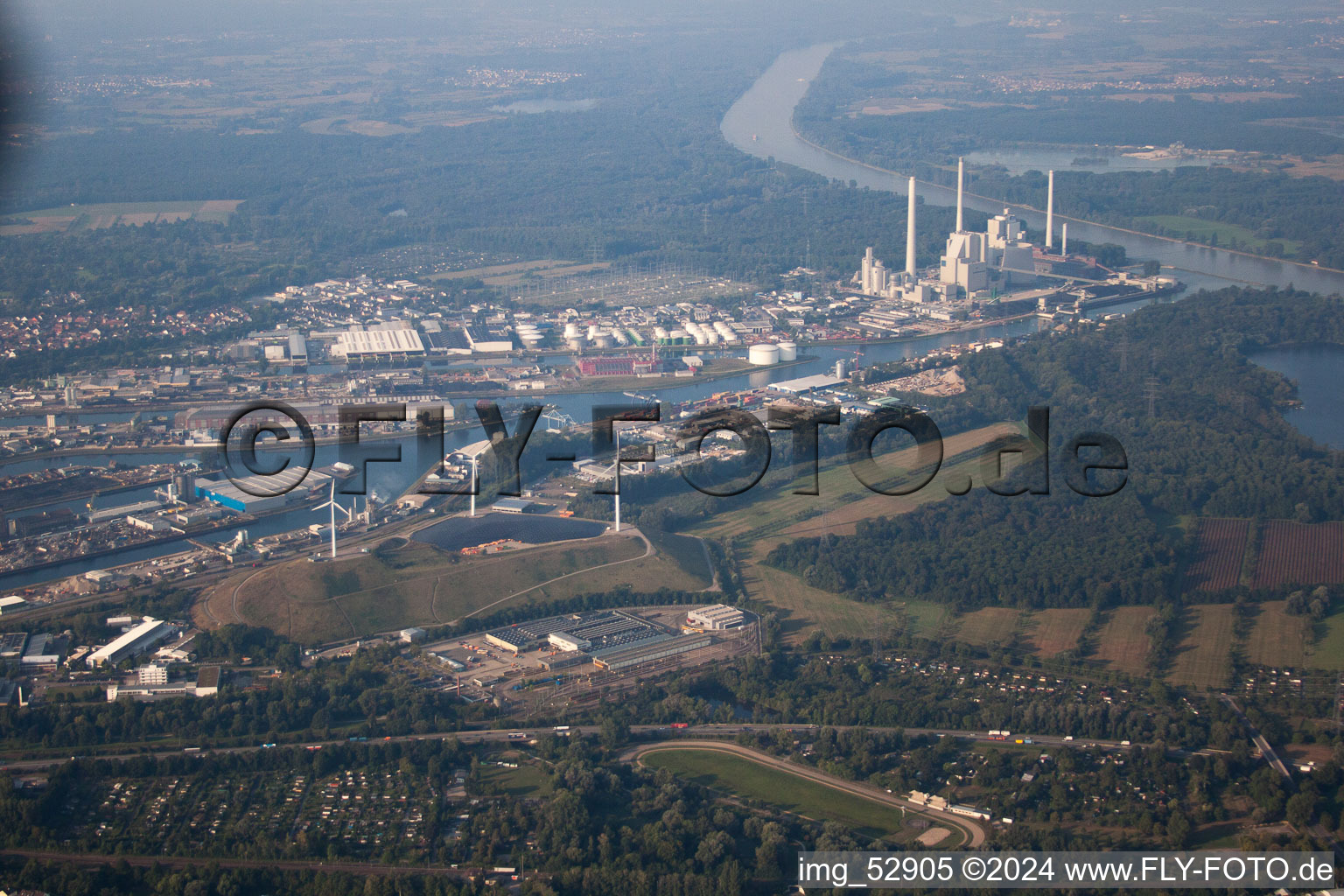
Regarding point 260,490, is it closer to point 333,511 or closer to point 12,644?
point 333,511

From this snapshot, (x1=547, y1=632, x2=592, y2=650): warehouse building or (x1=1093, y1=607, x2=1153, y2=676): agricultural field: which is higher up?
(x1=547, y1=632, x2=592, y2=650): warehouse building

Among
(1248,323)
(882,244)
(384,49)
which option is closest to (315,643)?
(1248,323)

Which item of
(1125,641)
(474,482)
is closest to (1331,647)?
(1125,641)

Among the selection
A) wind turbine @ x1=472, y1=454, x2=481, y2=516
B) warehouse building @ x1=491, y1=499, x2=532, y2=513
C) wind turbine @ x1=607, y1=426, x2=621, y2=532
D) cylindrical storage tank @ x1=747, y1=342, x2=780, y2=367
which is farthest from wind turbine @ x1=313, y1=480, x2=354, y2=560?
cylindrical storage tank @ x1=747, y1=342, x2=780, y2=367

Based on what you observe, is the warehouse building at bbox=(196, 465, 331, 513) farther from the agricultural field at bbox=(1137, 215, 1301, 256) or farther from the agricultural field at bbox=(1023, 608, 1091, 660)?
the agricultural field at bbox=(1137, 215, 1301, 256)

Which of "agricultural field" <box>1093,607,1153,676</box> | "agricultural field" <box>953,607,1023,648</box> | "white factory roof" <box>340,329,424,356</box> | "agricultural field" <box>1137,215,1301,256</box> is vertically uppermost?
"agricultural field" <box>1137,215,1301,256</box>

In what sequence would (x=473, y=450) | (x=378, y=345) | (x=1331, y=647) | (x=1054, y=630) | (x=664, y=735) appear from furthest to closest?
(x=378, y=345) → (x=473, y=450) → (x=1054, y=630) → (x=1331, y=647) → (x=664, y=735)
